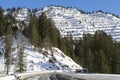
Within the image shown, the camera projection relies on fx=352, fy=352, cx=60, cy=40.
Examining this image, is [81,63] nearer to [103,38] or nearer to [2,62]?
[103,38]

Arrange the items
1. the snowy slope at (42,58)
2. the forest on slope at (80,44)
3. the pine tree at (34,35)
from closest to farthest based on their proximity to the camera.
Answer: the forest on slope at (80,44) → the snowy slope at (42,58) → the pine tree at (34,35)

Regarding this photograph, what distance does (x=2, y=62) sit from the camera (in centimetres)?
13550

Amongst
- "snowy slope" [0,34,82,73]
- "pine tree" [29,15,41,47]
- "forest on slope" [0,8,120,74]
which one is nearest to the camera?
"forest on slope" [0,8,120,74]

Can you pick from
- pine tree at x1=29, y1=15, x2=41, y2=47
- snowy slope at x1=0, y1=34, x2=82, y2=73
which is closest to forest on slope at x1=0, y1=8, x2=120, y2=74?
pine tree at x1=29, y1=15, x2=41, y2=47

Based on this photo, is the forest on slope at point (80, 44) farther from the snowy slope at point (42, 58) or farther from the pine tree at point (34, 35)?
the snowy slope at point (42, 58)

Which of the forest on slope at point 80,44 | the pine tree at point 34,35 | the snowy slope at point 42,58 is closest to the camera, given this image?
the forest on slope at point 80,44

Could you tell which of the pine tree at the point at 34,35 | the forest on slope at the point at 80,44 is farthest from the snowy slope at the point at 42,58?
the forest on slope at the point at 80,44

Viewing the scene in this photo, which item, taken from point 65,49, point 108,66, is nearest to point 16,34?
point 65,49

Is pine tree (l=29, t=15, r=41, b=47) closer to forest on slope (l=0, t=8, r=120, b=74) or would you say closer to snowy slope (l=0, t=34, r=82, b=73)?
forest on slope (l=0, t=8, r=120, b=74)

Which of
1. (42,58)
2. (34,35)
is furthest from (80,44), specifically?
(42,58)

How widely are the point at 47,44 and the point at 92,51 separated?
2265 cm

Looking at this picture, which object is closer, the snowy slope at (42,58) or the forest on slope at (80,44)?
the forest on slope at (80,44)

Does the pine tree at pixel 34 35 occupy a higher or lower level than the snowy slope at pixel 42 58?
higher

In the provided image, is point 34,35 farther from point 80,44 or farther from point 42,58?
point 80,44
